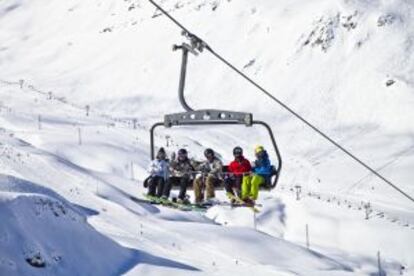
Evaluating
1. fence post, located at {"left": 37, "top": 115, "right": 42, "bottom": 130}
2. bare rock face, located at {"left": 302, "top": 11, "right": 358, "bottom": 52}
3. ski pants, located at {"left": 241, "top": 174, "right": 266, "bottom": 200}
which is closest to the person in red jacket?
ski pants, located at {"left": 241, "top": 174, "right": 266, "bottom": 200}

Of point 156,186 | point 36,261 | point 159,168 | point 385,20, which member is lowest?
point 36,261

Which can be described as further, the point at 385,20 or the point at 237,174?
the point at 385,20

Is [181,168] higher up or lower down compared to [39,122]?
lower down

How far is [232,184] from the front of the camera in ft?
59.4

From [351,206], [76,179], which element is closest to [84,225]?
[76,179]

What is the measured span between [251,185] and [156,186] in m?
2.13

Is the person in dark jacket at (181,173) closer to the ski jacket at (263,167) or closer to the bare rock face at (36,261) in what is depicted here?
the ski jacket at (263,167)

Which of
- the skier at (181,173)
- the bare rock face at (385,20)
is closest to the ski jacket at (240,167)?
the skier at (181,173)

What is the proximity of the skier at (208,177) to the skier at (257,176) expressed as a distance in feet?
2.60

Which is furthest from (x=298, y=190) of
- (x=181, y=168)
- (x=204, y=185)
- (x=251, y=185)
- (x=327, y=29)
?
(x=327, y=29)

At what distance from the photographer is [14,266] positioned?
1555 cm

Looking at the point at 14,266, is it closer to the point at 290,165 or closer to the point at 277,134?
the point at 290,165

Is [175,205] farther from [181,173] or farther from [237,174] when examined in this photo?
→ [237,174]

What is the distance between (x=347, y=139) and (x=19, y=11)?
4524cm
